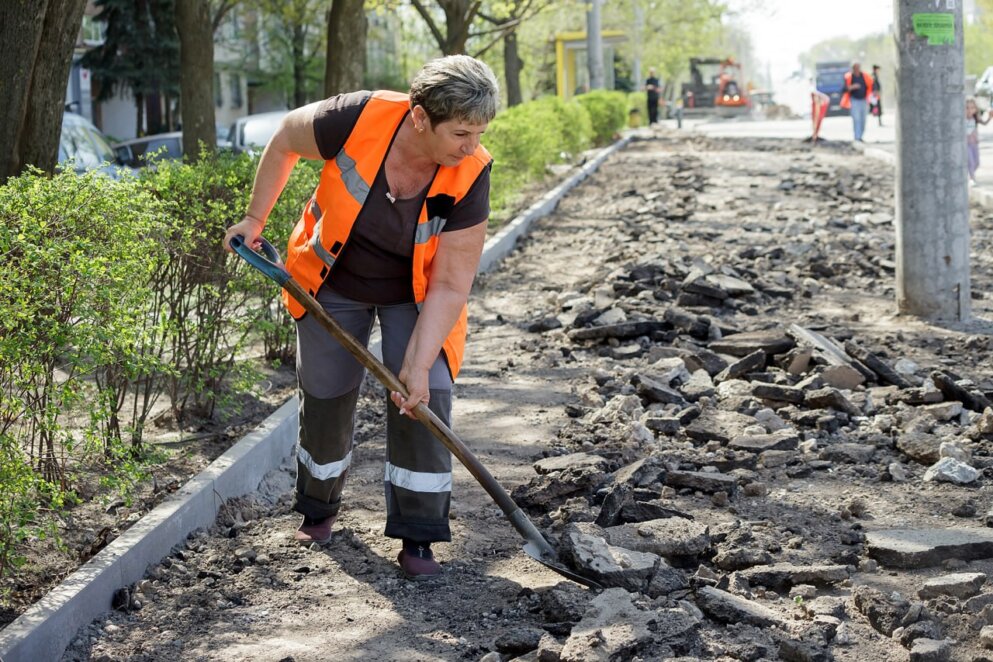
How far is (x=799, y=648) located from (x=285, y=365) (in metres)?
4.48

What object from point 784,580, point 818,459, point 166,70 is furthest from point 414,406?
point 166,70

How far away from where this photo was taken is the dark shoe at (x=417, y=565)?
4.38 metres

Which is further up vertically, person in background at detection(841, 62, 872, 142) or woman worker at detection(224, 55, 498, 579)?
person in background at detection(841, 62, 872, 142)

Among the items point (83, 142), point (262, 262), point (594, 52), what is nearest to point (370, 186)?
point (262, 262)

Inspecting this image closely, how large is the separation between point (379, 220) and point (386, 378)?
0.51 m

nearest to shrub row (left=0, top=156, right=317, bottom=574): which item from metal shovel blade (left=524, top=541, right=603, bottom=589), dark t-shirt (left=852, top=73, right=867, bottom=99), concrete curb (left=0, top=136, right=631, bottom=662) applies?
concrete curb (left=0, top=136, right=631, bottom=662)

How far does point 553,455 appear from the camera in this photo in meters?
5.84

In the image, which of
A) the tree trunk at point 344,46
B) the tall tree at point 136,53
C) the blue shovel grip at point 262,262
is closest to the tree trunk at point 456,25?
the tree trunk at point 344,46

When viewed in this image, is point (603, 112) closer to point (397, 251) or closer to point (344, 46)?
point (344, 46)

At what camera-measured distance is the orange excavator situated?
5775cm

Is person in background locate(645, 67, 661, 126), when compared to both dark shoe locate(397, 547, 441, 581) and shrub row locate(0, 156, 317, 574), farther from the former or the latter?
dark shoe locate(397, 547, 441, 581)

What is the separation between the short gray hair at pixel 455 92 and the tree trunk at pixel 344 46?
10906 mm

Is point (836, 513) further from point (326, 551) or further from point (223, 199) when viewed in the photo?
point (223, 199)

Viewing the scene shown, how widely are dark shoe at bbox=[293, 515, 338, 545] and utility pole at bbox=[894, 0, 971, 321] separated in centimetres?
512
